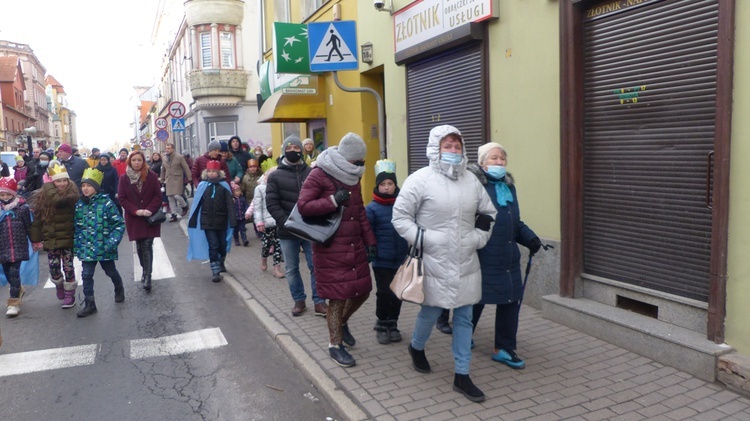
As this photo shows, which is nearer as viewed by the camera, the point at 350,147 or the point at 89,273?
the point at 350,147

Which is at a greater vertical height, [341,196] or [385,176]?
[385,176]

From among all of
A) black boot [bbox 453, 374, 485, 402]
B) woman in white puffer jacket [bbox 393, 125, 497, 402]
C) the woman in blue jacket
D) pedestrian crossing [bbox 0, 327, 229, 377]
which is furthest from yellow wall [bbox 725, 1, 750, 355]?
pedestrian crossing [bbox 0, 327, 229, 377]

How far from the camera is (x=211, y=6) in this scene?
29000 mm

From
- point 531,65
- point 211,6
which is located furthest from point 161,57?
point 531,65

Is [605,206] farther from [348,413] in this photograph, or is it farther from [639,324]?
[348,413]

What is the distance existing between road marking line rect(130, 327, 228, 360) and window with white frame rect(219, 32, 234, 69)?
84.2 feet

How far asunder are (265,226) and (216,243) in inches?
44.1

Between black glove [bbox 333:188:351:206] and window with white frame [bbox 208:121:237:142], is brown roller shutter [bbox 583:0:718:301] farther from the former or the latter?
window with white frame [bbox 208:121:237:142]

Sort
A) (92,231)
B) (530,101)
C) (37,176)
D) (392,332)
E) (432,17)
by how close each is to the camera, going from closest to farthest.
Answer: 1. (392,332)
2. (530,101)
3. (92,231)
4. (432,17)
5. (37,176)

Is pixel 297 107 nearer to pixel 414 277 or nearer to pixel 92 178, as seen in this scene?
pixel 92 178

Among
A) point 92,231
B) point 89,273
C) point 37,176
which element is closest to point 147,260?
point 89,273

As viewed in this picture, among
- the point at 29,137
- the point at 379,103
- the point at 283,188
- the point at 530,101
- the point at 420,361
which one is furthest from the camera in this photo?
the point at 29,137

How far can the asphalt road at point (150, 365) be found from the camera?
424 centimetres

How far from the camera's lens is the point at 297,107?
41.7 ft
